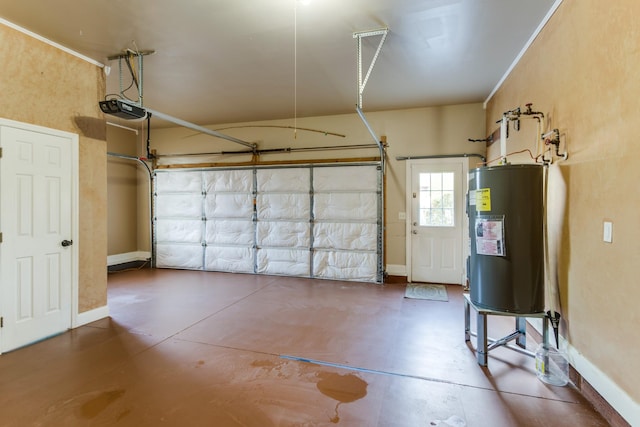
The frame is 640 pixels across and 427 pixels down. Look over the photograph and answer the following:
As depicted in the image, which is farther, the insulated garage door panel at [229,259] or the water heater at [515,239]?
the insulated garage door panel at [229,259]

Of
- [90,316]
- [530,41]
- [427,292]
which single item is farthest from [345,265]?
[530,41]

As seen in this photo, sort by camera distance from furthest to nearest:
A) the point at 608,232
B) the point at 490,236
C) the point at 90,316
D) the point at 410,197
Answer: the point at 410,197, the point at 90,316, the point at 490,236, the point at 608,232

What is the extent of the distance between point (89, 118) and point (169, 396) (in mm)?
3177

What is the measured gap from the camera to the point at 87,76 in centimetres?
362

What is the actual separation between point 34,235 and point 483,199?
4.31 meters

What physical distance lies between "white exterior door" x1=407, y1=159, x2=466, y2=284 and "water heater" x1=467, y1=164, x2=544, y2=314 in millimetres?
2787

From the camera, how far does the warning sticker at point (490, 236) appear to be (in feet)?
8.71

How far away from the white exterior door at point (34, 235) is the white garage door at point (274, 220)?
320cm

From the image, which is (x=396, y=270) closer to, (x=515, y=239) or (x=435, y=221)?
(x=435, y=221)

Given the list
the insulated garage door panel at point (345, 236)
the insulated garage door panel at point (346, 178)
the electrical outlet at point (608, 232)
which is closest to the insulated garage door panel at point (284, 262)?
the insulated garage door panel at point (345, 236)

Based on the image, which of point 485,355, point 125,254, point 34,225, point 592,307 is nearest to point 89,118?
point 34,225

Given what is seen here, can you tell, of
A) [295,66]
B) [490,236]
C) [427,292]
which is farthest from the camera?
[427,292]

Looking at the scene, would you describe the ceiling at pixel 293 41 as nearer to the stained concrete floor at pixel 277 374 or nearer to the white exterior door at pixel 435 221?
the white exterior door at pixel 435 221

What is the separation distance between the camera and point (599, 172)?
214 centimetres
